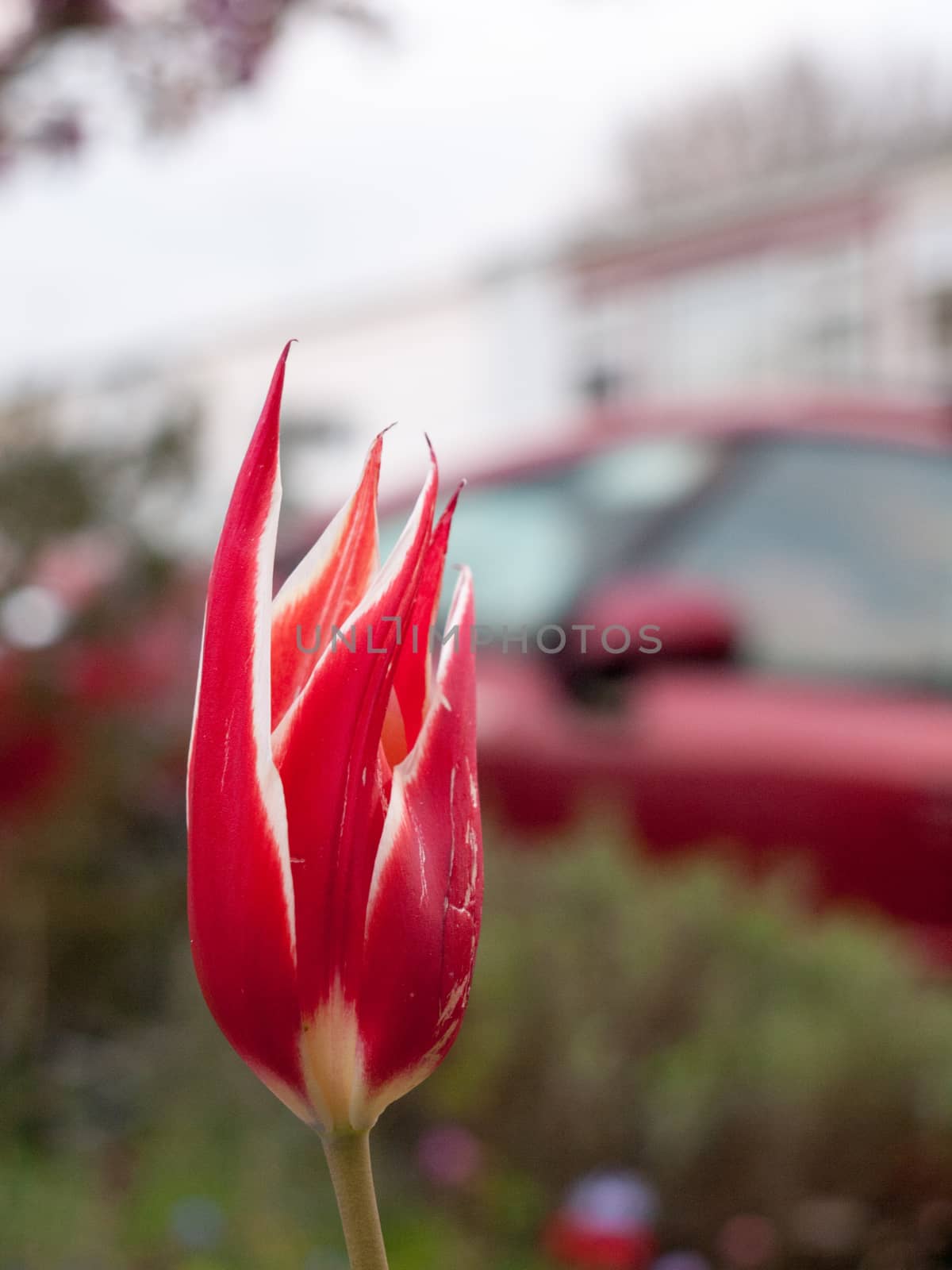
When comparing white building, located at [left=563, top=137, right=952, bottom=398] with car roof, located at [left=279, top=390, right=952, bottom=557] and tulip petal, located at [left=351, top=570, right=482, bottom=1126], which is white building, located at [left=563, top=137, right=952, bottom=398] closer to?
car roof, located at [left=279, top=390, right=952, bottom=557]

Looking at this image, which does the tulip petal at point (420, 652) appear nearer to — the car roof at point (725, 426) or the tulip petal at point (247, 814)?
the tulip petal at point (247, 814)

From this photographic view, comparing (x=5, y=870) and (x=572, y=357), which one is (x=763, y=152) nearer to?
(x=572, y=357)

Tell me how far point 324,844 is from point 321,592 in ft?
0.19

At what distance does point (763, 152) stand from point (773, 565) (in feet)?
60.9

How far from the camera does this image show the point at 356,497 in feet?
1.04

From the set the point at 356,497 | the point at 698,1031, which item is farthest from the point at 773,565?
the point at 356,497

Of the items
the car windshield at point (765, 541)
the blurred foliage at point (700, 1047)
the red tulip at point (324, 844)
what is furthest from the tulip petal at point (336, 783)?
the car windshield at point (765, 541)

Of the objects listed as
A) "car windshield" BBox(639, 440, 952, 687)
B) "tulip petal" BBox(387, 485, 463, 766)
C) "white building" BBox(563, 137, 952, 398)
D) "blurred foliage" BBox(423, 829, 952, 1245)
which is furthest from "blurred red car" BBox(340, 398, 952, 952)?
"white building" BBox(563, 137, 952, 398)

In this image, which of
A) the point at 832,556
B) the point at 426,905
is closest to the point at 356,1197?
the point at 426,905

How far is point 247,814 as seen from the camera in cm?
29

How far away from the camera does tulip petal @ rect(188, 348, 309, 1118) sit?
29cm

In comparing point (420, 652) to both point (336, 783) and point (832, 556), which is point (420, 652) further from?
point (832, 556)

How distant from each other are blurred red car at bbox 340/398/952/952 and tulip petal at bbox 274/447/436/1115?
8.18ft

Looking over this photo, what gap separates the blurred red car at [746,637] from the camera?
9.93ft
